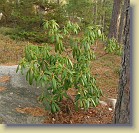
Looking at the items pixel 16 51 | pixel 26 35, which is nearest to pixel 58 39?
pixel 16 51

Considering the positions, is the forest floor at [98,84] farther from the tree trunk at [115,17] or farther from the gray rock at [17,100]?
the tree trunk at [115,17]

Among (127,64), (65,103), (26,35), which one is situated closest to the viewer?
(127,64)

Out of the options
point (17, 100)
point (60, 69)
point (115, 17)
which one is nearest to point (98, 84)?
point (17, 100)

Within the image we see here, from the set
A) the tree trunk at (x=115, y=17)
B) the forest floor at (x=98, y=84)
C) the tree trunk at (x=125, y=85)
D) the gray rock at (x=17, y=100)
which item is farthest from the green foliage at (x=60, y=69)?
the tree trunk at (x=115, y=17)

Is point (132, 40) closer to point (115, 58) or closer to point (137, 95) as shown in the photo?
point (137, 95)

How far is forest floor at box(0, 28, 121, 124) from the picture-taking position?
4020 mm

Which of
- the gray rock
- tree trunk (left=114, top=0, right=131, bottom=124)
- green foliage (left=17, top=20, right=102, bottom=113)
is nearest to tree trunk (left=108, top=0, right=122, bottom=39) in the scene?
the gray rock

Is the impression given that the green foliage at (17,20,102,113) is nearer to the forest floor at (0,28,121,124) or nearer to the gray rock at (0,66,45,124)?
the forest floor at (0,28,121,124)

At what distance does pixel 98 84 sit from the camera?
6574 millimetres

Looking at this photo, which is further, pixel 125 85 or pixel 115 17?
pixel 115 17

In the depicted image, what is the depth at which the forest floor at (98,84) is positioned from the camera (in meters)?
4.02

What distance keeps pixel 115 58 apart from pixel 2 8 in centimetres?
678

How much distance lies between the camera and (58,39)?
151 inches

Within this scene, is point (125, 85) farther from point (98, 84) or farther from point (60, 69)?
point (98, 84)
